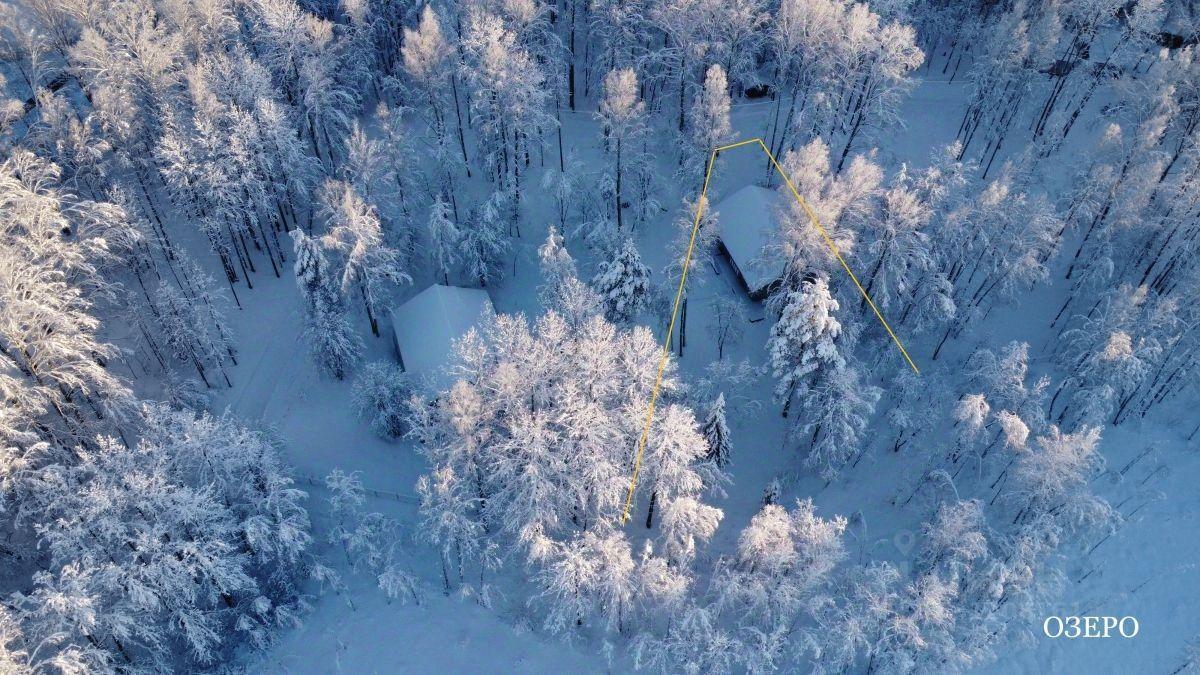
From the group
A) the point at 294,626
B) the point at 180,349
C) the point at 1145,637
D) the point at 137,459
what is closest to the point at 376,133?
the point at 180,349

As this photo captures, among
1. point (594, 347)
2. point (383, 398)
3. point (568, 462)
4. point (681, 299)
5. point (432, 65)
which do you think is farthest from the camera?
point (432, 65)

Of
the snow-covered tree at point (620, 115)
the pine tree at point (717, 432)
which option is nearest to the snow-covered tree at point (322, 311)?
the snow-covered tree at point (620, 115)

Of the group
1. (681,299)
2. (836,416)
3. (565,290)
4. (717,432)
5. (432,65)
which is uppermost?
(432,65)

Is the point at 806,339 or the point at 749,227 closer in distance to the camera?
the point at 806,339

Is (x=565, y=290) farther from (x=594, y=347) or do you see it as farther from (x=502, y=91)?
(x=502, y=91)

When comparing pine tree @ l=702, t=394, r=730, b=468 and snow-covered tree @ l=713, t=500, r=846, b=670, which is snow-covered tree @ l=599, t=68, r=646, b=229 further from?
snow-covered tree @ l=713, t=500, r=846, b=670

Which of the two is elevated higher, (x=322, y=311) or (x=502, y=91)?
(x=502, y=91)

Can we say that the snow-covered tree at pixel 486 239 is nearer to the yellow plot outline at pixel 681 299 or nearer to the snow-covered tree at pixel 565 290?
the snow-covered tree at pixel 565 290

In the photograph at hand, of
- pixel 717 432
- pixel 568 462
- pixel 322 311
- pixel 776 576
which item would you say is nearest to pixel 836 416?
pixel 717 432
